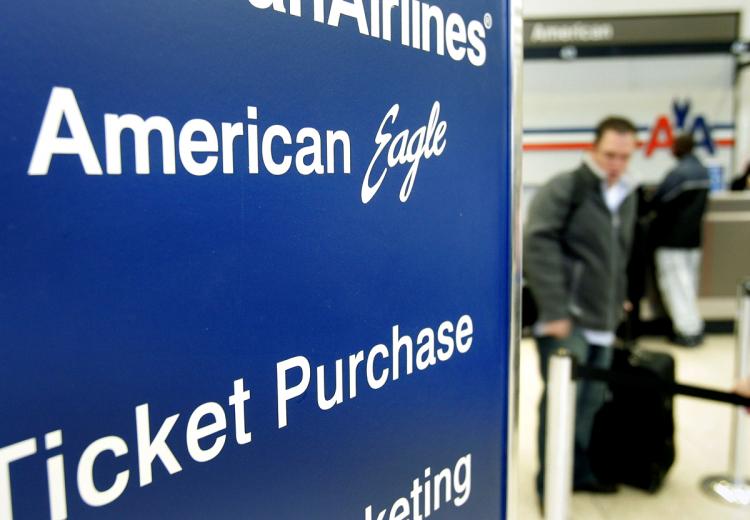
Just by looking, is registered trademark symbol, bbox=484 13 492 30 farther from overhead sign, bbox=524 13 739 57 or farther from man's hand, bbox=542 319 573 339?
overhead sign, bbox=524 13 739 57

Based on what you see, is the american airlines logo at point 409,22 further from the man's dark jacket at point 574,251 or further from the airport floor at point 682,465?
the airport floor at point 682,465

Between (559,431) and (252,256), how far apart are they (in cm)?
177

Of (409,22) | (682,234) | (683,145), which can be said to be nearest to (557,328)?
(409,22)

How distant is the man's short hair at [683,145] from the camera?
17.0ft

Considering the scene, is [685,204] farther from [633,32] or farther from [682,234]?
[633,32]

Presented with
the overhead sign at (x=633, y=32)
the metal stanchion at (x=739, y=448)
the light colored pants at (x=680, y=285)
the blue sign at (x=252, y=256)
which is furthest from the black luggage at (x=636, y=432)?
the overhead sign at (x=633, y=32)

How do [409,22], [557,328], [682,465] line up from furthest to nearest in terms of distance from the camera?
[682,465]
[557,328]
[409,22]

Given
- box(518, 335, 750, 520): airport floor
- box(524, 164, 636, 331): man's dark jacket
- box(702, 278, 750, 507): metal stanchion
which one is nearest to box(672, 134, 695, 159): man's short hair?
box(518, 335, 750, 520): airport floor

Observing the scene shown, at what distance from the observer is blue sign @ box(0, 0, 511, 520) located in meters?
0.50

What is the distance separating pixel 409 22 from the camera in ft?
2.61

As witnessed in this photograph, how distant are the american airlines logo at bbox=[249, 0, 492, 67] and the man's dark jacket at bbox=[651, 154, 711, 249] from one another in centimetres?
484

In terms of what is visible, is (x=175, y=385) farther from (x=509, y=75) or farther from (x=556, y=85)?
(x=556, y=85)

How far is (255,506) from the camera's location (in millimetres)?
673

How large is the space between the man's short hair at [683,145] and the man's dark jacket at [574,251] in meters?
2.97
